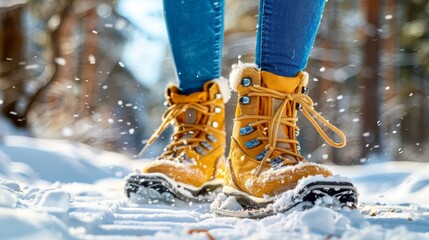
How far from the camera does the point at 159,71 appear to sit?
2112cm

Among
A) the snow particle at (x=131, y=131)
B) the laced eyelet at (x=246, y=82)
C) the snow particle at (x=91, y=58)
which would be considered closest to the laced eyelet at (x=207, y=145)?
the laced eyelet at (x=246, y=82)

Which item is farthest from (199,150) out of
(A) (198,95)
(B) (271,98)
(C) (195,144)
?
(B) (271,98)

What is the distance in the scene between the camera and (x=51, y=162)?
13.0ft

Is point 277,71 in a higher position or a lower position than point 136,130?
lower

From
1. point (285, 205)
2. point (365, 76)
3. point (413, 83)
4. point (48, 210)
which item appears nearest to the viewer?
point (48, 210)

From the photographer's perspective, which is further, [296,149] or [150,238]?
[296,149]

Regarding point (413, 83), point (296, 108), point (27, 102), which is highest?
point (413, 83)

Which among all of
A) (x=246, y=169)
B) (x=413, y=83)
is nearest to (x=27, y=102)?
(x=246, y=169)

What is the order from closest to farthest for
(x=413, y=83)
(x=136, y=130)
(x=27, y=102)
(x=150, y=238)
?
(x=150, y=238), (x=27, y=102), (x=413, y=83), (x=136, y=130)

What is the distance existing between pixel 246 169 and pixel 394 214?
480 mm

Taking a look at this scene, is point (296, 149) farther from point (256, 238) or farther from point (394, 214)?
point (256, 238)

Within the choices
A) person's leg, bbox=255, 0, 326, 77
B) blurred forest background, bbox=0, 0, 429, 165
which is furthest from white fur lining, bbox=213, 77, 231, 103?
blurred forest background, bbox=0, 0, 429, 165

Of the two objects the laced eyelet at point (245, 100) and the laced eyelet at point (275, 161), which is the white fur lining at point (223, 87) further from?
the laced eyelet at point (275, 161)

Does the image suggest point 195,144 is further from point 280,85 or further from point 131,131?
point 131,131
